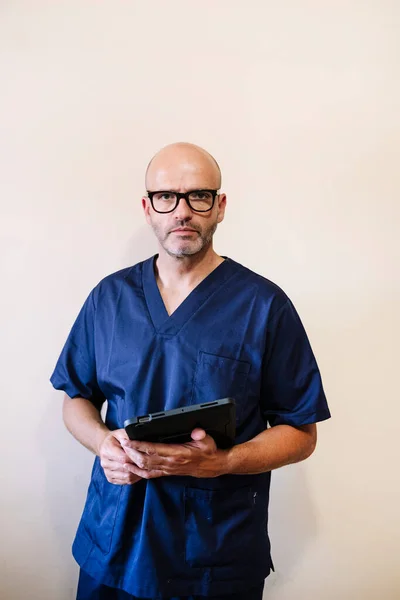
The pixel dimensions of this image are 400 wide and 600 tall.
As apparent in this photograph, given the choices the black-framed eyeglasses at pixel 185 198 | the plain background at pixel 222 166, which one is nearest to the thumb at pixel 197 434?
the black-framed eyeglasses at pixel 185 198

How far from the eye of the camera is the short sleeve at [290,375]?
1.10 meters

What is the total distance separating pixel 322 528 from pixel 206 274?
91cm

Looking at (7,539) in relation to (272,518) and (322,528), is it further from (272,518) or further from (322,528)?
(322,528)

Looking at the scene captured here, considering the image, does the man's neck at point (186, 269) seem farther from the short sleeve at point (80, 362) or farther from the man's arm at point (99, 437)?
the man's arm at point (99, 437)

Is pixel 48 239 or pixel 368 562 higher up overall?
pixel 48 239

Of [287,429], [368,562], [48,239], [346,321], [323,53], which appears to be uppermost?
[323,53]

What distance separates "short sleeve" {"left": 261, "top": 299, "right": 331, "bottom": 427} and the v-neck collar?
15 centimetres

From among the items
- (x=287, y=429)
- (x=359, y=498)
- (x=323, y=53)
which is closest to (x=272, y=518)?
(x=359, y=498)

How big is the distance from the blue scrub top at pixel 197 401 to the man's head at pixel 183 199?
0.10 meters

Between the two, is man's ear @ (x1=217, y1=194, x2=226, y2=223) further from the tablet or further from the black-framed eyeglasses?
the tablet

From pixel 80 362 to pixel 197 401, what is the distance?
328 mm

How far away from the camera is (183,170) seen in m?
1.10

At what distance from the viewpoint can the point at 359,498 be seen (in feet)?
5.02

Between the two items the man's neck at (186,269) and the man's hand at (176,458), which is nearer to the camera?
the man's hand at (176,458)
